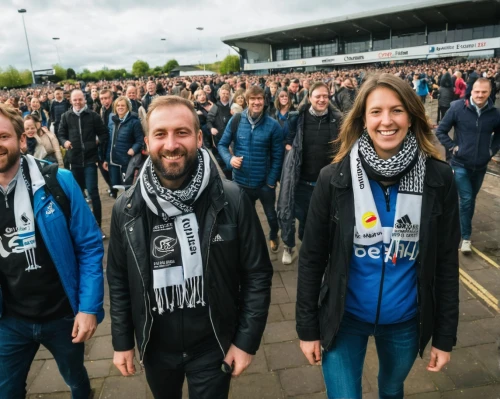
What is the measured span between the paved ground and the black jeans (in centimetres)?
100

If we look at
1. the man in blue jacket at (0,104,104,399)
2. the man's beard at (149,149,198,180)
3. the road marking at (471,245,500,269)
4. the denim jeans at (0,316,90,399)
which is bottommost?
the road marking at (471,245,500,269)

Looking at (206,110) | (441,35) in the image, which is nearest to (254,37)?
(441,35)

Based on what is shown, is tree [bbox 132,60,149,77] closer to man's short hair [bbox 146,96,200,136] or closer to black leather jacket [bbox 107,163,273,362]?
man's short hair [bbox 146,96,200,136]

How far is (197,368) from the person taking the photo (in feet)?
6.03

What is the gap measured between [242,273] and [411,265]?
2.59 ft

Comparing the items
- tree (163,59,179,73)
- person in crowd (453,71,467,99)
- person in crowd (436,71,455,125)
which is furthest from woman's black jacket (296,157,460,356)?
tree (163,59,179,73)

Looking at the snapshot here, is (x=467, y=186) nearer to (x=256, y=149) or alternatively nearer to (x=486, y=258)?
(x=486, y=258)

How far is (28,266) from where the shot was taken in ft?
6.66

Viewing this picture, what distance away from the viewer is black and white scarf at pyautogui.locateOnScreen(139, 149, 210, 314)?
1.72 meters

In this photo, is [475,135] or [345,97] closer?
[475,135]

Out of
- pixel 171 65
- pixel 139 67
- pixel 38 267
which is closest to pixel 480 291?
pixel 38 267

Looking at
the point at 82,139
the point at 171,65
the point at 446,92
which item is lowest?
the point at 82,139

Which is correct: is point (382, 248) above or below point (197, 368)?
above

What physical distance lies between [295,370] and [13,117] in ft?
8.19
